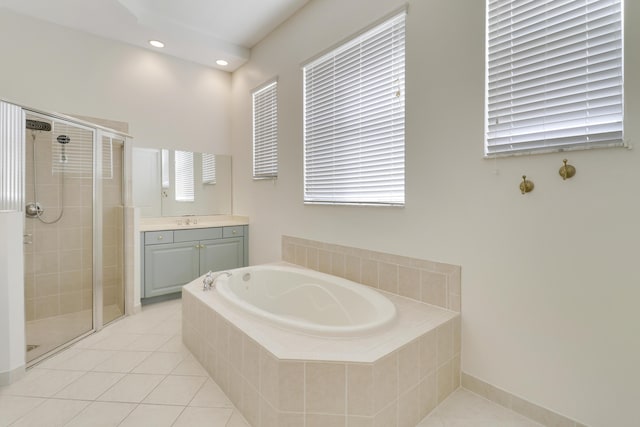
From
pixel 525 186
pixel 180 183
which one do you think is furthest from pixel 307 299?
pixel 180 183

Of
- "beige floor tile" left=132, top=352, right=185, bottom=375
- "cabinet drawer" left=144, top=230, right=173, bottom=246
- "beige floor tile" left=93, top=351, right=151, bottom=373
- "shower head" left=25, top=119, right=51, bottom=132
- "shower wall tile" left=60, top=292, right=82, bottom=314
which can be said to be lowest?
"beige floor tile" left=132, top=352, right=185, bottom=375

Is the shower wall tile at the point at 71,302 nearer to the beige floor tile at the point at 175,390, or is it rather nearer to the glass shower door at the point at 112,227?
the glass shower door at the point at 112,227

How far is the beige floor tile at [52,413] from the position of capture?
5.05ft

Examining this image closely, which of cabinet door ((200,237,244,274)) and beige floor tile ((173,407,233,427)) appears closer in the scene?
beige floor tile ((173,407,233,427))

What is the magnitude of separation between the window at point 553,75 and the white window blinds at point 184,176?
3281mm

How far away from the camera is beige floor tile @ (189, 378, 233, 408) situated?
170 centimetres

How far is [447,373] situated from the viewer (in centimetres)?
175

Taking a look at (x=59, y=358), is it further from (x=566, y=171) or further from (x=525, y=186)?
(x=566, y=171)

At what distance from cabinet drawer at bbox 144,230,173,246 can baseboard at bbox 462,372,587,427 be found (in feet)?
9.50

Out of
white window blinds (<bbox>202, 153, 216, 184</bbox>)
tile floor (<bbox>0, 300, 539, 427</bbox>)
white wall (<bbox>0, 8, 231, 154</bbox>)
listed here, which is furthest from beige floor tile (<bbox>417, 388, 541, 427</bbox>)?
white wall (<bbox>0, 8, 231, 154</bbox>)

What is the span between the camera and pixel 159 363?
2.12 meters

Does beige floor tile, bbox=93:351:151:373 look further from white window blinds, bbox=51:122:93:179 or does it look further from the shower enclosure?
white window blinds, bbox=51:122:93:179

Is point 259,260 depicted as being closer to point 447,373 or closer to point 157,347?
point 157,347

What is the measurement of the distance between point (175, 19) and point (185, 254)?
2371 mm
